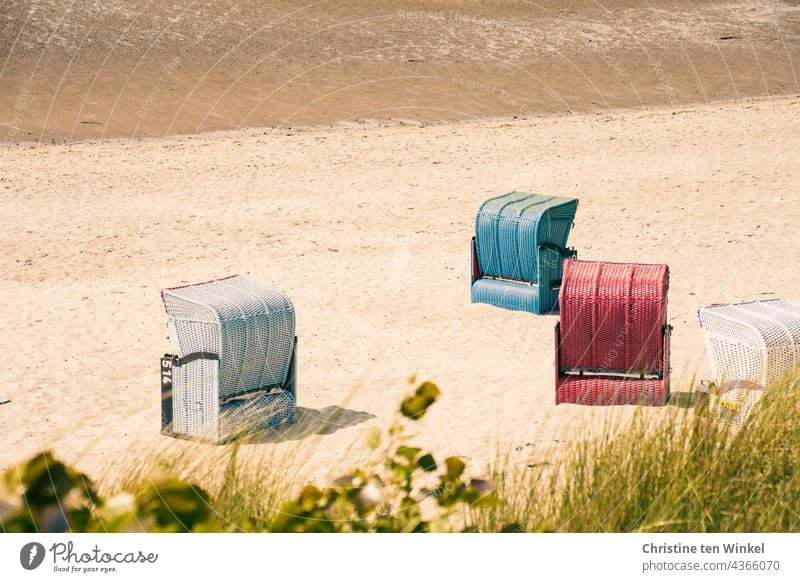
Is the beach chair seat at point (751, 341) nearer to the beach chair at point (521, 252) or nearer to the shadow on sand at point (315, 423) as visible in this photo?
the shadow on sand at point (315, 423)

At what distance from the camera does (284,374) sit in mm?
12453

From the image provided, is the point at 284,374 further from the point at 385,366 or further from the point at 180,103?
the point at 180,103

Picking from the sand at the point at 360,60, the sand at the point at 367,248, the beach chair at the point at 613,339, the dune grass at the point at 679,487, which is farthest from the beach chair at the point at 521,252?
the sand at the point at 360,60

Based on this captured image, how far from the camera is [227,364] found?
11.8 meters

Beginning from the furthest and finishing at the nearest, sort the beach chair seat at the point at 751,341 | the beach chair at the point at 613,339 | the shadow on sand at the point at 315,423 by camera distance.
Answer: the beach chair at the point at 613,339
the shadow on sand at the point at 315,423
the beach chair seat at the point at 751,341

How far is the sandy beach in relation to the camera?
13172 mm

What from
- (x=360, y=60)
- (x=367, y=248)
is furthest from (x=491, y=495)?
(x=360, y=60)

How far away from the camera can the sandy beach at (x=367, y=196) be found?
43.2 feet

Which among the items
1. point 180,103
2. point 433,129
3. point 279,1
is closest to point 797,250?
point 433,129

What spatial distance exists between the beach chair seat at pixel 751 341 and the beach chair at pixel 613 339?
2.05ft

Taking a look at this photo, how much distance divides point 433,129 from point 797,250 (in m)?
14.9
